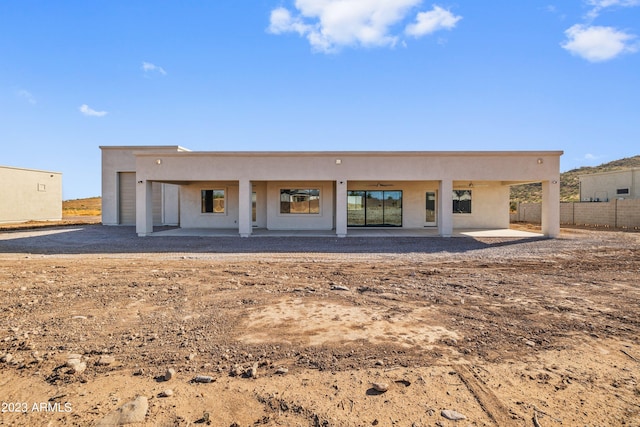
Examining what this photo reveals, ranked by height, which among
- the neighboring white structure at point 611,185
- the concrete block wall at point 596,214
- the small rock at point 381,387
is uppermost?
the neighboring white structure at point 611,185

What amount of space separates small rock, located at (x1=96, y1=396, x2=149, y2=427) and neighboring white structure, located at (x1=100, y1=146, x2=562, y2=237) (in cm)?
1431

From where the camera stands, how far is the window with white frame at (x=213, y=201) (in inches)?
859

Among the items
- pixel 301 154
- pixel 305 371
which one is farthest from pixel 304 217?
pixel 305 371

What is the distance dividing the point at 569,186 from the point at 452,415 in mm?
66152

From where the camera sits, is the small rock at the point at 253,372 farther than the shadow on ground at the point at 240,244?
No

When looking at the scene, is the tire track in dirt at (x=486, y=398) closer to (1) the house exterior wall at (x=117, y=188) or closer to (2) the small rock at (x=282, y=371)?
(2) the small rock at (x=282, y=371)

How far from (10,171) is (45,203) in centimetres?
387

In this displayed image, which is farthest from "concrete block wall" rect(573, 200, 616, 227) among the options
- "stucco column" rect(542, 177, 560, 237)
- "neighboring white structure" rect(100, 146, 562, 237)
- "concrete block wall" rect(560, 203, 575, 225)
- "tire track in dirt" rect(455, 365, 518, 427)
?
"tire track in dirt" rect(455, 365, 518, 427)

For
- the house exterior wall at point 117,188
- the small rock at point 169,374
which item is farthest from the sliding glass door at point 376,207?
the small rock at point 169,374

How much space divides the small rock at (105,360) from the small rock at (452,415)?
3.49m

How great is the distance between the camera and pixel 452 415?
10.6ft

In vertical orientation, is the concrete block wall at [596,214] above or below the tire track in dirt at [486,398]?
above

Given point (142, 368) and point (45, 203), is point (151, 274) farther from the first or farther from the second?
point (45, 203)

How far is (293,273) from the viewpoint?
30.4 ft
